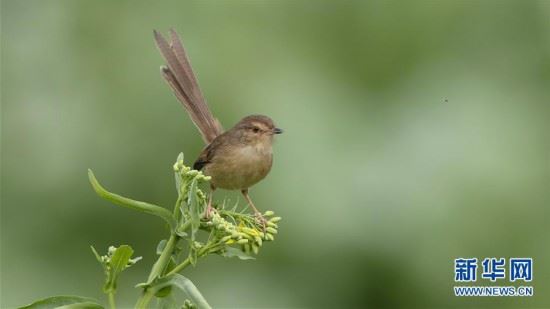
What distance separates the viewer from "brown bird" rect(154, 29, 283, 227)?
338cm

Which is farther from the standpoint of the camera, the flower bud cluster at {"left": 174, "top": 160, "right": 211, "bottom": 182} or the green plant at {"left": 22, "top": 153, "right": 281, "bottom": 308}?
the flower bud cluster at {"left": 174, "top": 160, "right": 211, "bottom": 182}

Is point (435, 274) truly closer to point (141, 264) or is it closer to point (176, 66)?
point (141, 264)

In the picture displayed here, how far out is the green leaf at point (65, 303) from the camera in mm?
1920

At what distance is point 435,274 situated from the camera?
4703mm

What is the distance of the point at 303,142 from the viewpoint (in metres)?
4.99

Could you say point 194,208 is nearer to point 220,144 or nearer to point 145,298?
point 145,298

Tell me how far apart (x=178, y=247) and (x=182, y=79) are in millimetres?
1441

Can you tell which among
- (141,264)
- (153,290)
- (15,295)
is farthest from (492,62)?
(153,290)

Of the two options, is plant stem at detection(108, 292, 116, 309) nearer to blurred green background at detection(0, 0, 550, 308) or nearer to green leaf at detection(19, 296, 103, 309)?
green leaf at detection(19, 296, 103, 309)

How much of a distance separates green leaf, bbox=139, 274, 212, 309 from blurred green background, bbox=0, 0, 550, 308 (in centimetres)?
232

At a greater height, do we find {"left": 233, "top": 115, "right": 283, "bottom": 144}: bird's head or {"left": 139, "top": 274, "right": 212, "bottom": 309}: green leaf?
{"left": 233, "top": 115, "right": 283, "bottom": 144}: bird's head

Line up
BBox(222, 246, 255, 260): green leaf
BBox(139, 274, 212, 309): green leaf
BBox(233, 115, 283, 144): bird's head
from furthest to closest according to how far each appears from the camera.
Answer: BBox(233, 115, 283, 144): bird's head
BBox(222, 246, 255, 260): green leaf
BBox(139, 274, 212, 309): green leaf

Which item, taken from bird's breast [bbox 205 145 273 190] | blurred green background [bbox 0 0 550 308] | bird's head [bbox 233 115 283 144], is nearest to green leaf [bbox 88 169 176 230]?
bird's breast [bbox 205 145 273 190]

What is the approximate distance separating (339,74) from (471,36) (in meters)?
1.04
